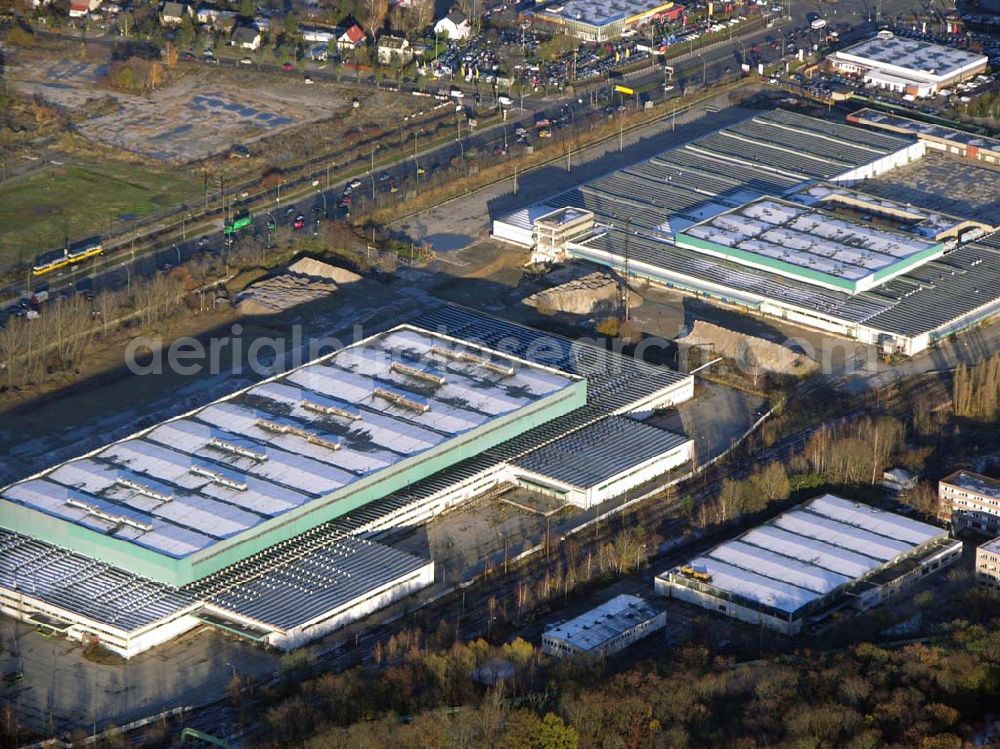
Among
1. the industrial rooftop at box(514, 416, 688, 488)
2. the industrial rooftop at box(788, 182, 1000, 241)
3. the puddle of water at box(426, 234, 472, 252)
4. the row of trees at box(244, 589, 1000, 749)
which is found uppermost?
the industrial rooftop at box(788, 182, 1000, 241)

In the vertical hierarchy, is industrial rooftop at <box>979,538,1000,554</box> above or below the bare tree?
below

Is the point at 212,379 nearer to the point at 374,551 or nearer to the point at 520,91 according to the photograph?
the point at 374,551

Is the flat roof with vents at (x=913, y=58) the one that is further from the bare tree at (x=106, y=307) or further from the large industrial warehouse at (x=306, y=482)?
the bare tree at (x=106, y=307)

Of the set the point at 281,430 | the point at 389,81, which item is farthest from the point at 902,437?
the point at 389,81

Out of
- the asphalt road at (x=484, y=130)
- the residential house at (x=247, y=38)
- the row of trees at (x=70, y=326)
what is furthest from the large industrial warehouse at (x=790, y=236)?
the residential house at (x=247, y=38)

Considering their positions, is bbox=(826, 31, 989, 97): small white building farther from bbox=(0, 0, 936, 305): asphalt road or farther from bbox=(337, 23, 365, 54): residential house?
bbox=(337, 23, 365, 54): residential house

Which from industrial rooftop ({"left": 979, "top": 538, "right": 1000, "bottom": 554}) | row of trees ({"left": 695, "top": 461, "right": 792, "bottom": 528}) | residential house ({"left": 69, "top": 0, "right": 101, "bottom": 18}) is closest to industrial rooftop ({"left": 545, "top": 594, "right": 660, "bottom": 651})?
row of trees ({"left": 695, "top": 461, "right": 792, "bottom": 528})
